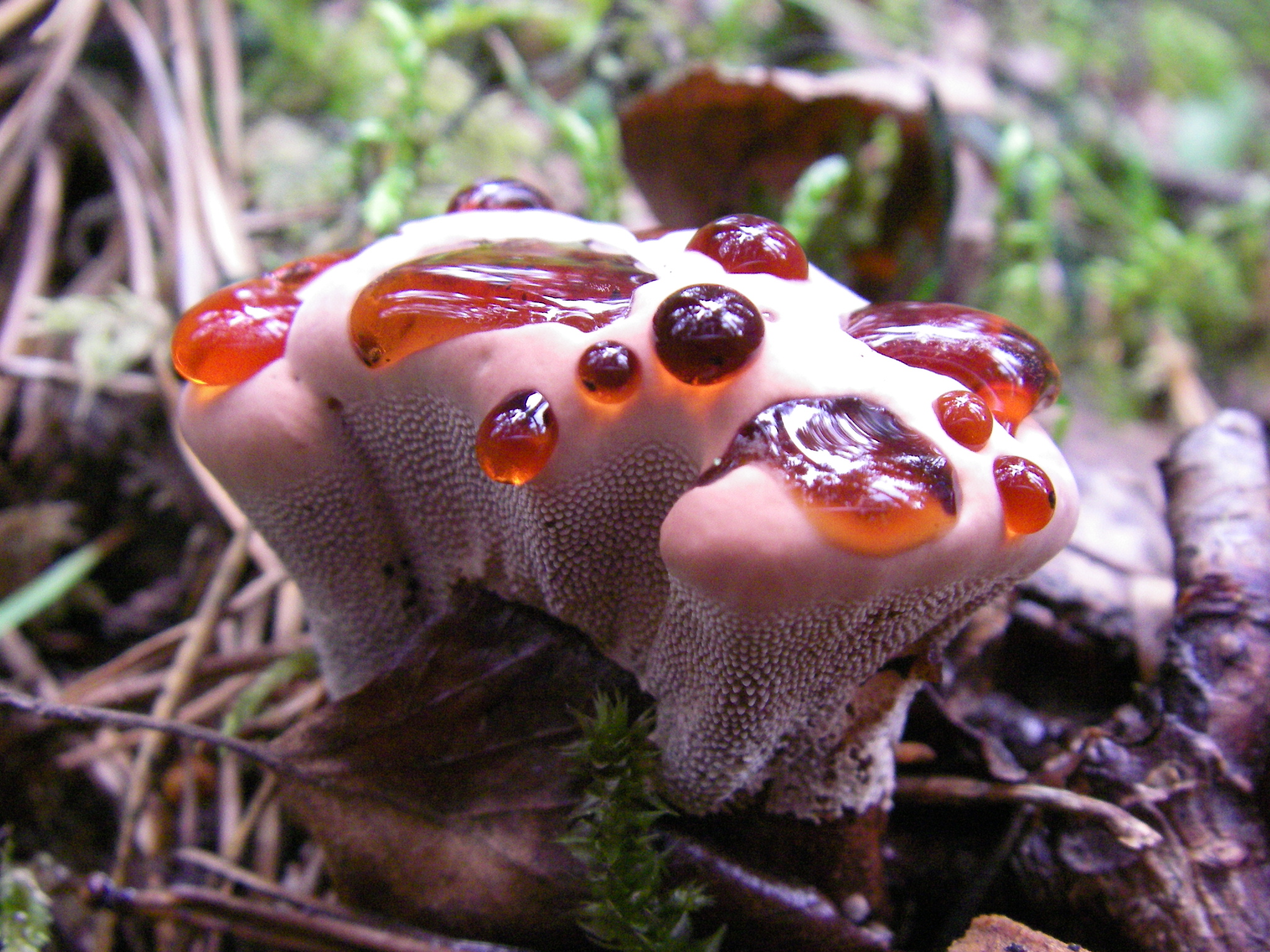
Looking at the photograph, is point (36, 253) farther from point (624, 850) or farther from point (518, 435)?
point (624, 850)

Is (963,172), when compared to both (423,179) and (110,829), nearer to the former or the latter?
(423,179)

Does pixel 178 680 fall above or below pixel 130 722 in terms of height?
below

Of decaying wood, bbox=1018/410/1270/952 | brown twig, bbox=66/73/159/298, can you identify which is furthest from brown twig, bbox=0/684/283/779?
brown twig, bbox=66/73/159/298

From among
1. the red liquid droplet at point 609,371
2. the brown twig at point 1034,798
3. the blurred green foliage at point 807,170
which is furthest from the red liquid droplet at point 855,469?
the blurred green foliage at point 807,170

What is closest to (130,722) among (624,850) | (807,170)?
(624,850)

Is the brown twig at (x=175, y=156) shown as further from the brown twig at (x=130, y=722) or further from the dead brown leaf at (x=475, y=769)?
the dead brown leaf at (x=475, y=769)

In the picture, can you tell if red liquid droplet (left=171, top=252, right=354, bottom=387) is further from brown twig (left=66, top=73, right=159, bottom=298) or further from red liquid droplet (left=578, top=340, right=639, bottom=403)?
brown twig (left=66, top=73, right=159, bottom=298)
